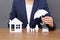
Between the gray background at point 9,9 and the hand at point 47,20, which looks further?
the gray background at point 9,9

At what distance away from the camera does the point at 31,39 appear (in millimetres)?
1297

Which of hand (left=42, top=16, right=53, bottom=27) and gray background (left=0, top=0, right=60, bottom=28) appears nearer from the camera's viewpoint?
hand (left=42, top=16, right=53, bottom=27)

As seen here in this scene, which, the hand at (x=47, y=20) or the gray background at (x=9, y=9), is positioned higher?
the gray background at (x=9, y=9)

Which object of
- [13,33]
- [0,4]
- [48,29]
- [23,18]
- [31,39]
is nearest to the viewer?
[31,39]

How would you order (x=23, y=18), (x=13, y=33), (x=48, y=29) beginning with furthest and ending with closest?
(x=23, y=18)
(x=48, y=29)
(x=13, y=33)

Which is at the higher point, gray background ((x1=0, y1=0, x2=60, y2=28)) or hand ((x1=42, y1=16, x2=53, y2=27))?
gray background ((x1=0, y1=0, x2=60, y2=28))

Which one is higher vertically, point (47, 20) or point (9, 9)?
point (9, 9)

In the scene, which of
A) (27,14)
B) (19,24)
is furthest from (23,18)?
(19,24)

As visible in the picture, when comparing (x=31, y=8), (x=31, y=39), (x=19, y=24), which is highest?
(x=31, y=8)

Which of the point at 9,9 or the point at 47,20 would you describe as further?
the point at 9,9

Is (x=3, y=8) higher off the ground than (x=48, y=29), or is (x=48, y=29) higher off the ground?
(x=3, y=8)

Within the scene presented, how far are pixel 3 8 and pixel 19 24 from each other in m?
0.82

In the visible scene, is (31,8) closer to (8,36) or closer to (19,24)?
(19,24)

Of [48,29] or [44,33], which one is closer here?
[44,33]
